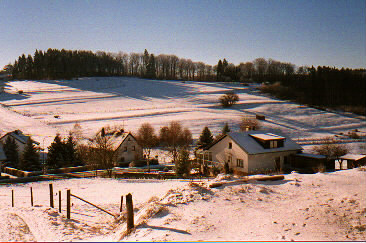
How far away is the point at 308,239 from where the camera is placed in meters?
8.82

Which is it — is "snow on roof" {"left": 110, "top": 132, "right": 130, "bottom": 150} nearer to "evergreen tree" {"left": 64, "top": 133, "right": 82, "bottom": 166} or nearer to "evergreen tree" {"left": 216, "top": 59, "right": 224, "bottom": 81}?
"evergreen tree" {"left": 64, "top": 133, "right": 82, "bottom": 166}

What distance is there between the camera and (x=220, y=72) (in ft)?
505

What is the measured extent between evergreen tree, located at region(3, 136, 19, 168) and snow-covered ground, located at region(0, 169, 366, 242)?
30.1m

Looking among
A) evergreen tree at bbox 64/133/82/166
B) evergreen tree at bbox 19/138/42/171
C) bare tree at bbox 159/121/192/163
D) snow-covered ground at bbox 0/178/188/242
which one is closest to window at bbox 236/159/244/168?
snow-covered ground at bbox 0/178/188/242

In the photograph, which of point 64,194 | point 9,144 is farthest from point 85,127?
point 64,194

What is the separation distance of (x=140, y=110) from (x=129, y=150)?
37922 mm

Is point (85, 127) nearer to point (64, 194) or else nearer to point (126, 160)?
point (126, 160)

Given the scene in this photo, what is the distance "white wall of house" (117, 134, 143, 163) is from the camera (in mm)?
46688

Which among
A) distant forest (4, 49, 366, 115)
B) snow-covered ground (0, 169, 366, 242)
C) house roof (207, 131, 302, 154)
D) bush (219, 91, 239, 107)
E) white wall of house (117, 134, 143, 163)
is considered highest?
distant forest (4, 49, 366, 115)

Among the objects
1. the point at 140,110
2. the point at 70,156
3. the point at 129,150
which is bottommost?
the point at 129,150

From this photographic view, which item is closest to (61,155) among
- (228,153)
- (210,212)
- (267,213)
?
(228,153)

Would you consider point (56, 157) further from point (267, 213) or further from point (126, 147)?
point (267, 213)

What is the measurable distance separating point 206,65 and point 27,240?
167114mm

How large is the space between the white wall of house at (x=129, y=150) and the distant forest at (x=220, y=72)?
62324mm
